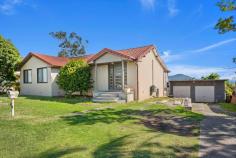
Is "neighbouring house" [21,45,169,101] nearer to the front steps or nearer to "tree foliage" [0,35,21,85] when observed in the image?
the front steps

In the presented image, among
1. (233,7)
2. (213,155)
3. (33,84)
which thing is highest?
(233,7)

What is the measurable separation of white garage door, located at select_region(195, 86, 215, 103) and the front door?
13.9m

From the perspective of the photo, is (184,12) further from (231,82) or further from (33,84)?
(231,82)

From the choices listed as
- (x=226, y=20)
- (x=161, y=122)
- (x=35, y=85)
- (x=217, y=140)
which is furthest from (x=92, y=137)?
(x=35, y=85)

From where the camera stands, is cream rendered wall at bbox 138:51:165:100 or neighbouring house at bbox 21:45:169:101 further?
cream rendered wall at bbox 138:51:165:100

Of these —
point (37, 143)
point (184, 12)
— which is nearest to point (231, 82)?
point (184, 12)

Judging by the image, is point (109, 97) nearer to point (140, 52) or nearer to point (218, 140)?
point (140, 52)

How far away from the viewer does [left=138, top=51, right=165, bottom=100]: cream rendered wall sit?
718 inches

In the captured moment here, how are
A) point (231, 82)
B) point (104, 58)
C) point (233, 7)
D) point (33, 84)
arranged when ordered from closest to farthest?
1. point (233, 7)
2. point (104, 58)
3. point (33, 84)
4. point (231, 82)

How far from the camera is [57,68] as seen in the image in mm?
21547

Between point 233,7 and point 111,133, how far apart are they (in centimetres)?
1119

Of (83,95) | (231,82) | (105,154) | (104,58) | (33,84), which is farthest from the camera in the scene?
(231,82)

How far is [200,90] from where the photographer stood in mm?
28625

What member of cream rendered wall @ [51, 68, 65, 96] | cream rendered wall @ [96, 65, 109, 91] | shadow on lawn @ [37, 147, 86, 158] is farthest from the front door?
shadow on lawn @ [37, 147, 86, 158]
